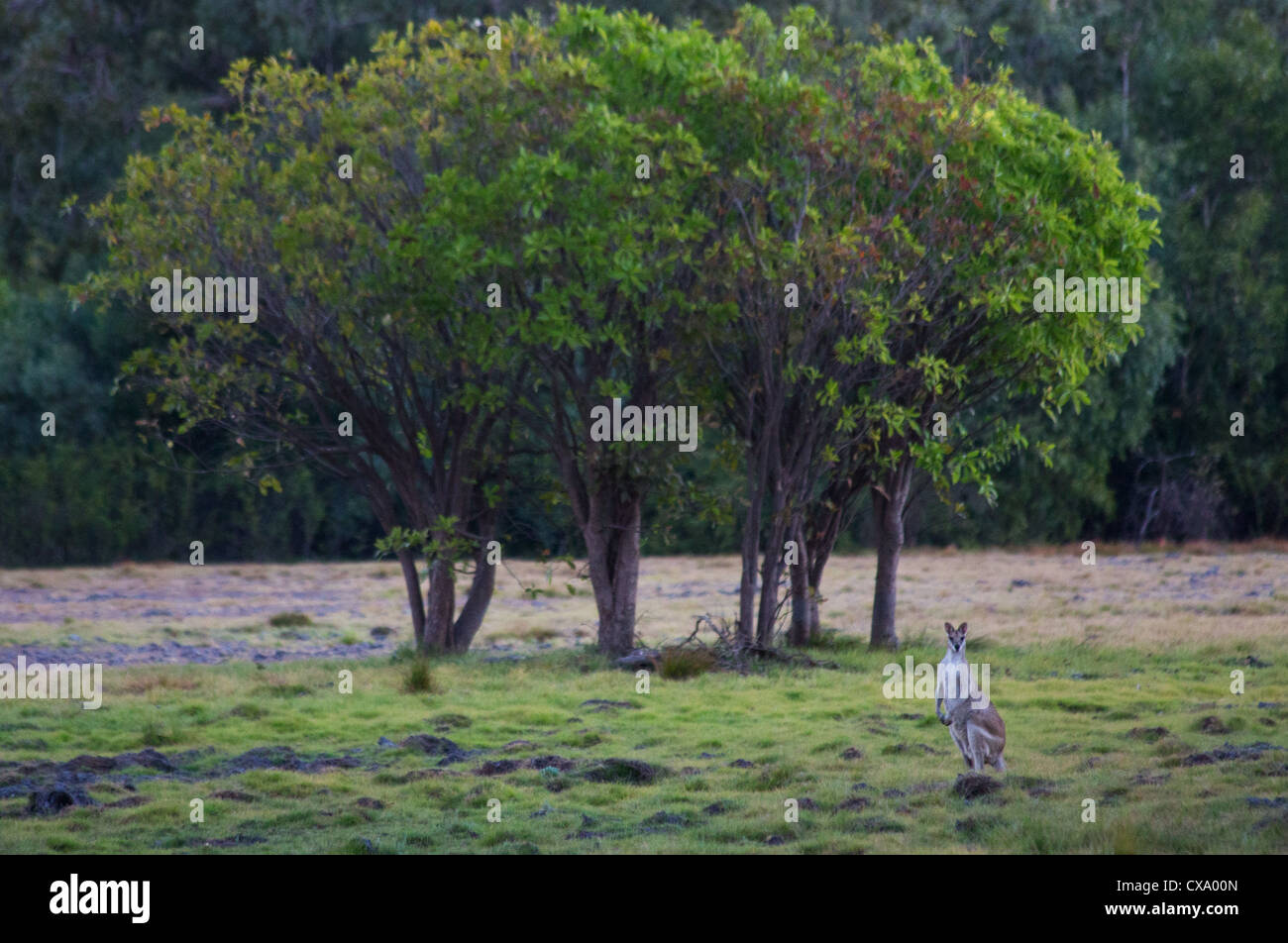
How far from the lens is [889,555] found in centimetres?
2405

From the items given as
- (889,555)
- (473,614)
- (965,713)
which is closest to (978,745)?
A: (965,713)

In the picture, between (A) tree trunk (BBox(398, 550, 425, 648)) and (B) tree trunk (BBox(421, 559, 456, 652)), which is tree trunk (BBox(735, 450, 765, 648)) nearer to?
(B) tree trunk (BBox(421, 559, 456, 652))

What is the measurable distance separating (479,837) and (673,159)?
37.4 ft

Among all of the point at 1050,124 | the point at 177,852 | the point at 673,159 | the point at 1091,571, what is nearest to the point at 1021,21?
the point at 1091,571

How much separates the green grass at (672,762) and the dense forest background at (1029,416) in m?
23.0

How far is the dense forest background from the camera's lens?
145 ft

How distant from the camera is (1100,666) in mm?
21688

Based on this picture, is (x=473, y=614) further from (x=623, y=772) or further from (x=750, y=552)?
(x=623, y=772)

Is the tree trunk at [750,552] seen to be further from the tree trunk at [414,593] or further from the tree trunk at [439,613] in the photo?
the tree trunk at [414,593]

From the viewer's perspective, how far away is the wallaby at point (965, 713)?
12.5 meters

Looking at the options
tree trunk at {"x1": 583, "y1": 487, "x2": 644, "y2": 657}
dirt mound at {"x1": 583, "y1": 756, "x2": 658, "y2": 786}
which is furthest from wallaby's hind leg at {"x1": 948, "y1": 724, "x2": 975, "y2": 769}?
tree trunk at {"x1": 583, "y1": 487, "x2": 644, "y2": 657}

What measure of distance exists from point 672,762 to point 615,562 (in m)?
8.74

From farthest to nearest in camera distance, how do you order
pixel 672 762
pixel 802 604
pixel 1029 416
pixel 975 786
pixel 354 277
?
pixel 1029 416 → pixel 802 604 → pixel 354 277 → pixel 672 762 → pixel 975 786
